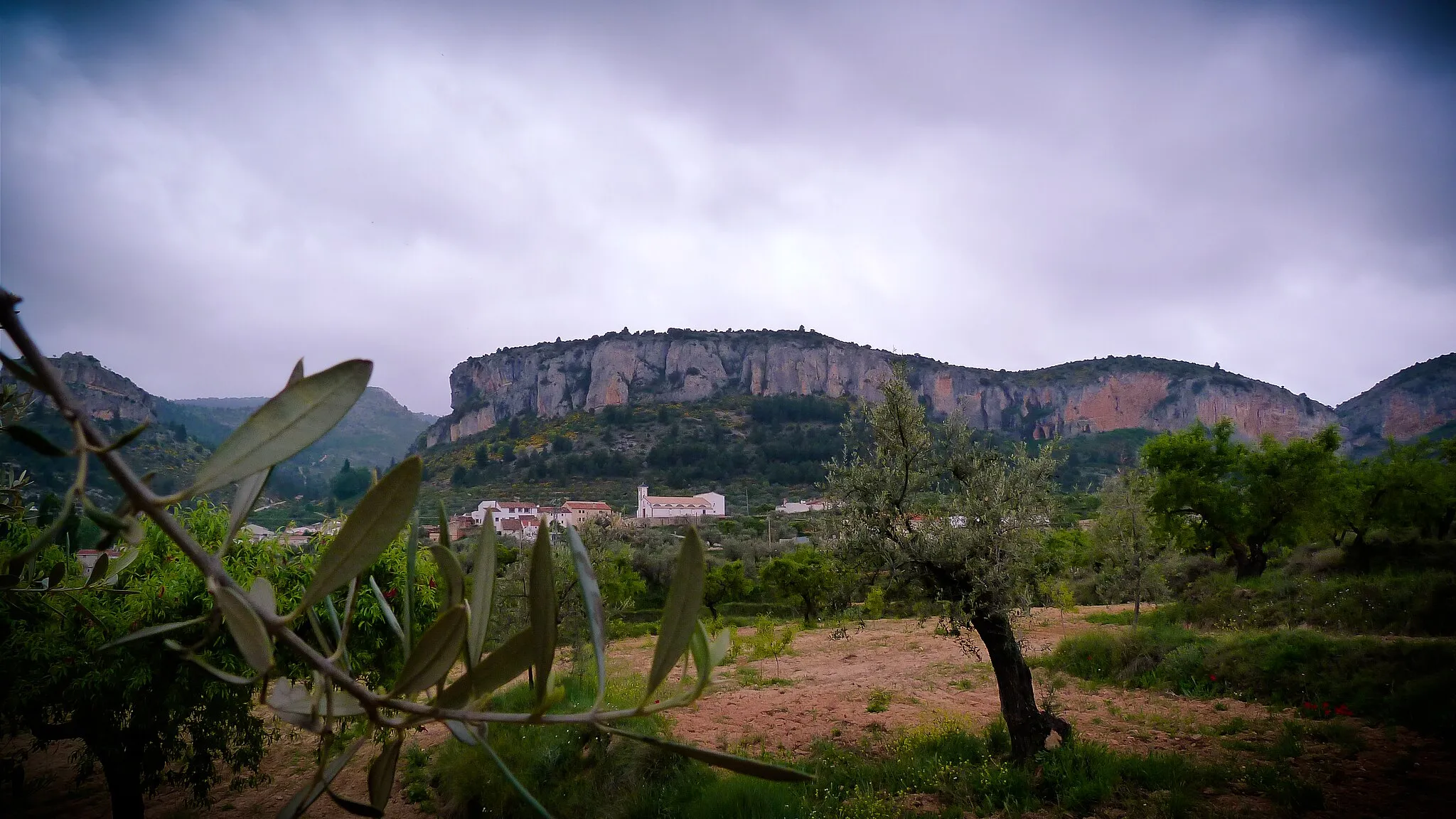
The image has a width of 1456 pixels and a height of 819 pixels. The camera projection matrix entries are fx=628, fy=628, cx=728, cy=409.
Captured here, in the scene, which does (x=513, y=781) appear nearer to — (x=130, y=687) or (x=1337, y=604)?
(x=130, y=687)

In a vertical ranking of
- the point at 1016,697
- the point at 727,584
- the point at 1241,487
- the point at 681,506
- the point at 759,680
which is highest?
the point at 1241,487

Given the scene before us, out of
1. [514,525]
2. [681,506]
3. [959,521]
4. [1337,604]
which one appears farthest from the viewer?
[681,506]

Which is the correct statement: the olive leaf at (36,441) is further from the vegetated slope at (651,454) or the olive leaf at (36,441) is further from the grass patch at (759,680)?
the vegetated slope at (651,454)

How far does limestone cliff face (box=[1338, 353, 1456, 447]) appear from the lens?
3922 cm

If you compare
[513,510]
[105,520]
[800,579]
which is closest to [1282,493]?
[800,579]

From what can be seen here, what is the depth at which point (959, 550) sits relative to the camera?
733 cm

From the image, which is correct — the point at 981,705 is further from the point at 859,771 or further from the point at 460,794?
the point at 460,794

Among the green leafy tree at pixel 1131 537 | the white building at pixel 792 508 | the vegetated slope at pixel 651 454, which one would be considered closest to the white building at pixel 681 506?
the vegetated slope at pixel 651 454

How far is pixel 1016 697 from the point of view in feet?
24.7

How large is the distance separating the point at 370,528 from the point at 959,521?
7967 millimetres

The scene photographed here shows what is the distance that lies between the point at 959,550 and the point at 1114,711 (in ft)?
17.1

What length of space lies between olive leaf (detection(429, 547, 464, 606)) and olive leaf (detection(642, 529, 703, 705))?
25cm

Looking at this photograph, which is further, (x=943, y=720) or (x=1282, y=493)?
(x=1282, y=493)

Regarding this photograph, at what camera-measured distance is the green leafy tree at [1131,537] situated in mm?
16859
